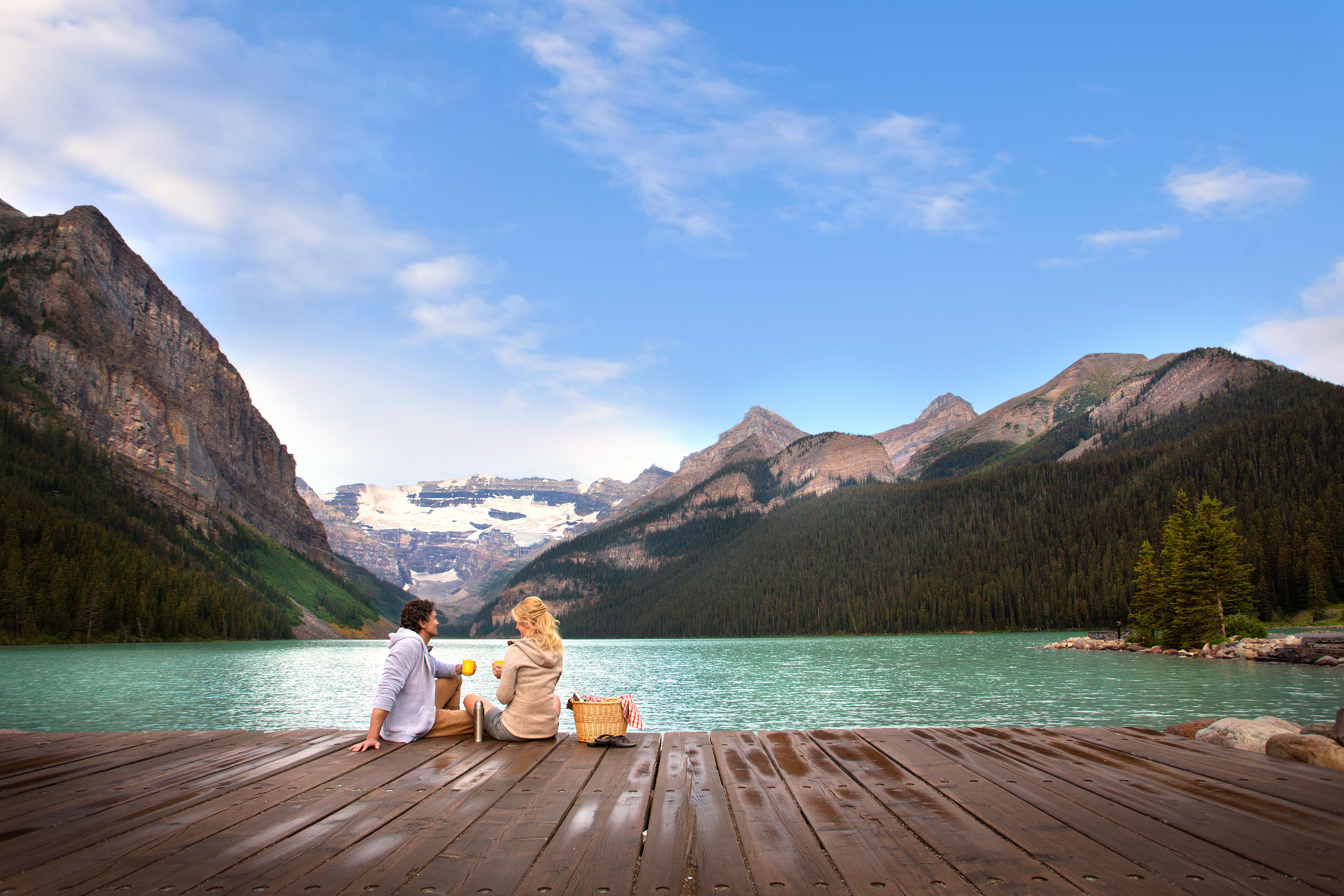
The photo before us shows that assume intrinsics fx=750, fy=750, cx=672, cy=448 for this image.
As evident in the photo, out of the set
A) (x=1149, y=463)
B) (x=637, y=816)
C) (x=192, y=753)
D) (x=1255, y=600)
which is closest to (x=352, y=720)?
(x=192, y=753)

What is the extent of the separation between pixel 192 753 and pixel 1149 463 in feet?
682

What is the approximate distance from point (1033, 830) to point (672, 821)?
3.18m

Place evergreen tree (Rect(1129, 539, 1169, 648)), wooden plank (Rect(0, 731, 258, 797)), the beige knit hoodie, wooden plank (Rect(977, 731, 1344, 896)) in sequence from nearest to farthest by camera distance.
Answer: wooden plank (Rect(977, 731, 1344, 896))
wooden plank (Rect(0, 731, 258, 797))
the beige knit hoodie
evergreen tree (Rect(1129, 539, 1169, 648))

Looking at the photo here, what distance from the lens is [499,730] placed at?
A: 447 inches

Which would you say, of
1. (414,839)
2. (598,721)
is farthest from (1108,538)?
(414,839)

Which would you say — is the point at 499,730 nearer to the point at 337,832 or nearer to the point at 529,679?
the point at 529,679

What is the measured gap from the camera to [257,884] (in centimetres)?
521

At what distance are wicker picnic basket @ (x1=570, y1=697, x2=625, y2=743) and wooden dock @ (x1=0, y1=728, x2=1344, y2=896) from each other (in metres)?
0.41

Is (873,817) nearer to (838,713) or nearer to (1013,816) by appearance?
(1013,816)

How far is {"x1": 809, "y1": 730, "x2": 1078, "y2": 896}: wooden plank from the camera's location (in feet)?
17.2

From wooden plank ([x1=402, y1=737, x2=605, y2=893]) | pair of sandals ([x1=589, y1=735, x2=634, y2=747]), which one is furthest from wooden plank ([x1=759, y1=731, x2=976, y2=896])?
pair of sandals ([x1=589, y1=735, x2=634, y2=747])

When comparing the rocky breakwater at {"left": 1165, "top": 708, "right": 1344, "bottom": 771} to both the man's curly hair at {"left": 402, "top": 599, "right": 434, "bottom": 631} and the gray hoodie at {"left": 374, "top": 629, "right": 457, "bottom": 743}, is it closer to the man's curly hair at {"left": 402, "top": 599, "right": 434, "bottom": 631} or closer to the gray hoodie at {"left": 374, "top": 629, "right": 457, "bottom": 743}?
the gray hoodie at {"left": 374, "top": 629, "right": 457, "bottom": 743}

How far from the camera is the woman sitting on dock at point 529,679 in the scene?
36.4ft

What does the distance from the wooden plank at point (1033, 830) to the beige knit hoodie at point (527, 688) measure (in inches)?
195
